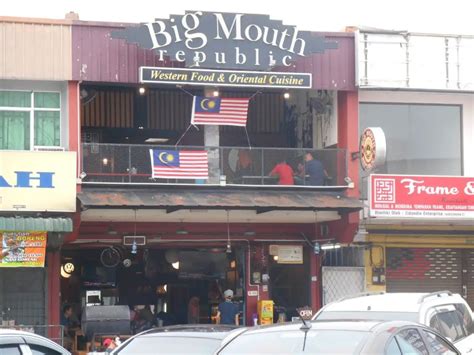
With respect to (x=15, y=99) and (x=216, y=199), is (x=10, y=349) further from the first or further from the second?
(x=15, y=99)

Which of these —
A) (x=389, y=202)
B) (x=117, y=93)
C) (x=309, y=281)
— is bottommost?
(x=309, y=281)

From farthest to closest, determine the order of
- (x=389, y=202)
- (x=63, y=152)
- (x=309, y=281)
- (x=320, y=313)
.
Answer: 1. (x=309, y=281)
2. (x=389, y=202)
3. (x=63, y=152)
4. (x=320, y=313)

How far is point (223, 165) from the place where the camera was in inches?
1077

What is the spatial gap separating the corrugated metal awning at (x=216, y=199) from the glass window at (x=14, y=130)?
1934 millimetres

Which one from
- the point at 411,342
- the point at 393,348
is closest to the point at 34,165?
the point at 411,342

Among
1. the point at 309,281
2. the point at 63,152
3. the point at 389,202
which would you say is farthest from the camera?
the point at 309,281

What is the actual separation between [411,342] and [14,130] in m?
16.9

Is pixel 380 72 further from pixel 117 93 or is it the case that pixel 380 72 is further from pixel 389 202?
pixel 117 93

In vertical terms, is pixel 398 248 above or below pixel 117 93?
below

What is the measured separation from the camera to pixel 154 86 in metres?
28.3

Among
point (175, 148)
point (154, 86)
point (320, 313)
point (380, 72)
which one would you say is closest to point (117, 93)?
point (154, 86)

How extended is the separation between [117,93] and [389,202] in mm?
8079

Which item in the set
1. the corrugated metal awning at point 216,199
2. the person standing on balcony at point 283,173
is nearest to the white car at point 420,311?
the corrugated metal awning at point 216,199

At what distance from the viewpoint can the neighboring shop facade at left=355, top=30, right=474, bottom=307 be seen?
92.0ft
